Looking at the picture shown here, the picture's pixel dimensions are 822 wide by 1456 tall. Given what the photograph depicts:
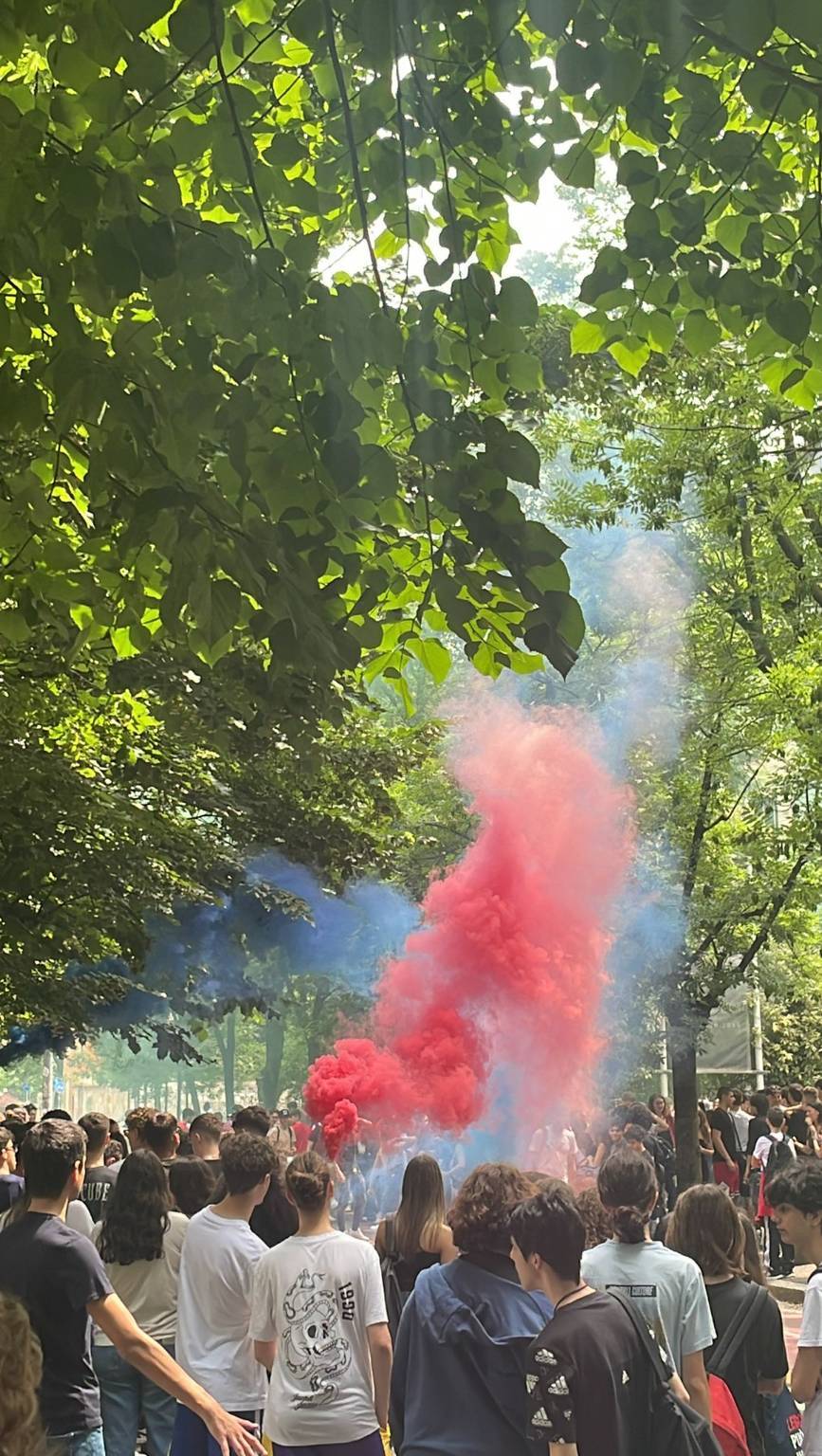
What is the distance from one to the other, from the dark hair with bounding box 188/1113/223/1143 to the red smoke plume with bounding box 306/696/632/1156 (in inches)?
400

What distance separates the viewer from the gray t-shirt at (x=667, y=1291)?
5059mm

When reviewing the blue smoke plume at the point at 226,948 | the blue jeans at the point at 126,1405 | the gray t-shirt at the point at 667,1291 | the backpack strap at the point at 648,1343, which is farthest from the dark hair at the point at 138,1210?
the blue smoke plume at the point at 226,948

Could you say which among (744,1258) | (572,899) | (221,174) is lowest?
(744,1258)

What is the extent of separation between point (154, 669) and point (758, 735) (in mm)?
9808

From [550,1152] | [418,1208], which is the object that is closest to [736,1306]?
[418,1208]

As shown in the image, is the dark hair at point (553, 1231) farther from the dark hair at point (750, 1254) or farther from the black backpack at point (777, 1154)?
the black backpack at point (777, 1154)

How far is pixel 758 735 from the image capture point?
17359 millimetres

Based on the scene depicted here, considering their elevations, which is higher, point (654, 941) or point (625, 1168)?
point (654, 941)

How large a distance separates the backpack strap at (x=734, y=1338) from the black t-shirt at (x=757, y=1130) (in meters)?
13.7

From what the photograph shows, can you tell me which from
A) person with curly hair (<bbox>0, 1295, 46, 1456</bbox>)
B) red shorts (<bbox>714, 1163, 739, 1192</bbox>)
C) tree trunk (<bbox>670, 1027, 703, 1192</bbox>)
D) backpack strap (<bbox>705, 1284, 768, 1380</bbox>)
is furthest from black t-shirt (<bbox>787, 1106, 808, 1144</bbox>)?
person with curly hair (<bbox>0, 1295, 46, 1456</bbox>)

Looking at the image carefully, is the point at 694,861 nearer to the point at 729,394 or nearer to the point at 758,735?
the point at 758,735

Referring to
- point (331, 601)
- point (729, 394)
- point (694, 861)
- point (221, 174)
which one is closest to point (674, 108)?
point (221, 174)

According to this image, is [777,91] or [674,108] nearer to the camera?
[777,91]

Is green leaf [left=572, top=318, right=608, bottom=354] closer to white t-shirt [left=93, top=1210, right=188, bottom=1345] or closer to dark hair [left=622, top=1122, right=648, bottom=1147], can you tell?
white t-shirt [left=93, top=1210, right=188, bottom=1345]
